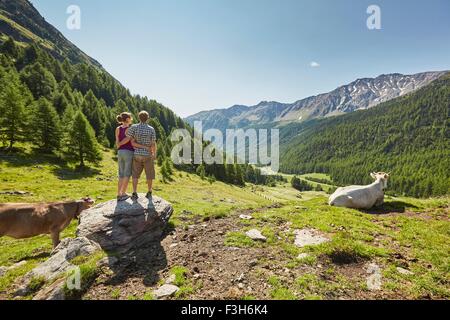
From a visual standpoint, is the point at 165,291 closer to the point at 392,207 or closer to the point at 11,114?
the point at 392,207

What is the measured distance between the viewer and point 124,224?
1116cm

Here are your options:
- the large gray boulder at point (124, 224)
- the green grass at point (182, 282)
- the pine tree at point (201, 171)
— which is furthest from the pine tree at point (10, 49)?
the green grass at point (182, 282)

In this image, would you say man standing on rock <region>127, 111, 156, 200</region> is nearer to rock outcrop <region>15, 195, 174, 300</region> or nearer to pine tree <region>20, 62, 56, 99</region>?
rock outcrop <region>15, 195, 174, 300</region>

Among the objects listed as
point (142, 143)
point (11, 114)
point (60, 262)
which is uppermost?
point (11, 114)

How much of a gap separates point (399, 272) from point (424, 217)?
8501 mm

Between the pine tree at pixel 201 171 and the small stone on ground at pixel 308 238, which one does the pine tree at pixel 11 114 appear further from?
the small stone on ground at pixel 308 238

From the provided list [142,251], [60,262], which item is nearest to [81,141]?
[60,262]

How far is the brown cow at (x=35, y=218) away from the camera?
424 inches

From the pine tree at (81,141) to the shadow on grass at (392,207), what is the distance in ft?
186

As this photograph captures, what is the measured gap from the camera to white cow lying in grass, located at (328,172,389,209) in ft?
55.0

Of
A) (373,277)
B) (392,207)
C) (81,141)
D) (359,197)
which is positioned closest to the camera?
(373,277)

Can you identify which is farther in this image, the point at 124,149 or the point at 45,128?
the point at 45,128

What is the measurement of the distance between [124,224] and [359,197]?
580 inches
